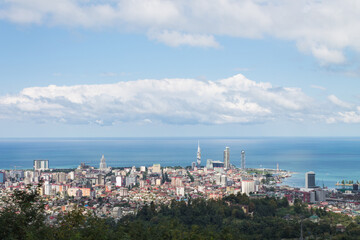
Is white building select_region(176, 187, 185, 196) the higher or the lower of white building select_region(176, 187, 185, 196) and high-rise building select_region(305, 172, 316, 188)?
the lower

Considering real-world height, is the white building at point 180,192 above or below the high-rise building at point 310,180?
below

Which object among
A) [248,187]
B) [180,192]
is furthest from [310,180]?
[180,192]

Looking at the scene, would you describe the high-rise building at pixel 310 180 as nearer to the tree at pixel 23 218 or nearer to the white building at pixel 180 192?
the white building at pixel 180 192

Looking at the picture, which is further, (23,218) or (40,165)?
(40,165)

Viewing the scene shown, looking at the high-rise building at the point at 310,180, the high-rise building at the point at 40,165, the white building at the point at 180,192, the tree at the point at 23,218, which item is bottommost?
the white building at the point at 180,192

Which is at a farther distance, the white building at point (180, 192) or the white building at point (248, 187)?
the white building at point (248, 187)

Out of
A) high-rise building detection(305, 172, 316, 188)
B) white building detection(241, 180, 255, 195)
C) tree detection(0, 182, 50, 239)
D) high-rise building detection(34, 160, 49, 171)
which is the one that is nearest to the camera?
tree detection(0, 182, 50, 239)

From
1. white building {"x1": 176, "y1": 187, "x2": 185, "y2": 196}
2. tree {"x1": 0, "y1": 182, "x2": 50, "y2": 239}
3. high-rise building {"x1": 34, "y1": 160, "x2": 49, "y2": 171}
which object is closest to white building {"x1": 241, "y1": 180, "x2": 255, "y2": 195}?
white building {"x1": 176, "y1": 187, "x2": 185, "y2": 196}

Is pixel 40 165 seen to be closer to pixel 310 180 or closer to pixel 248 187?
pixel 248 187

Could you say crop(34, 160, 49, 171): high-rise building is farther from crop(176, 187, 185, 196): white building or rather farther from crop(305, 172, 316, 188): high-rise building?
crop(305, 172, 316, 188): high-rise building

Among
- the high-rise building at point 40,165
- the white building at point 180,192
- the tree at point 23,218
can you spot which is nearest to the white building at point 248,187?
the white building at point 180,192

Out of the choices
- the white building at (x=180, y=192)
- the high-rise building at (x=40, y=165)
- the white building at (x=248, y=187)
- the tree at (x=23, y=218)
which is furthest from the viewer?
the high-rise building at (x=40, y=165)

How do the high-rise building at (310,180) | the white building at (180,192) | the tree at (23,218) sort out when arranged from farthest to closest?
the high-rise building at (310,180), the white building at (180,192), the tree at (23,218)
